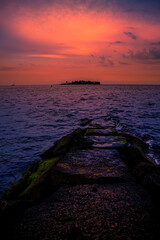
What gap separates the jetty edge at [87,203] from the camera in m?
2.20

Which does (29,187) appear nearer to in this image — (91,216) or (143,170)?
(91,216)

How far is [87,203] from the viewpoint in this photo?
2730 mm

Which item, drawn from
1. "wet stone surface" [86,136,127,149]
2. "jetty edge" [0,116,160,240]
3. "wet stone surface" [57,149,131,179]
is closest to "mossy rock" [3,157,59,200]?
"jetty edge" [0,116,160,240]

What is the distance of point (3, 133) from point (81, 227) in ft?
30.5

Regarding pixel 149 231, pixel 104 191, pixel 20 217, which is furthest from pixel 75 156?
pixel 149 231

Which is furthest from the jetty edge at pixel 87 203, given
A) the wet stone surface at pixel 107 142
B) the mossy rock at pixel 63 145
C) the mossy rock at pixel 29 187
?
the wet stone surface at pixel 107 142

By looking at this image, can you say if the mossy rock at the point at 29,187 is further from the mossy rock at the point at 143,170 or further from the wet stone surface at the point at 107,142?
the wet stone surface at the point at 107,142

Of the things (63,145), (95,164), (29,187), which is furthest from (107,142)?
(29,187)

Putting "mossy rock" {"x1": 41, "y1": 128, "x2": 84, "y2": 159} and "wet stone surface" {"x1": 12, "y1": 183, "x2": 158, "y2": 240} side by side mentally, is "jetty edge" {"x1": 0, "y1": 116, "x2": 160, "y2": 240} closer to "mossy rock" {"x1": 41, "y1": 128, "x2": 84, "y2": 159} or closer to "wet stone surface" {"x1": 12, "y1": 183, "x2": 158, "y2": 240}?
"wet stone surface" {"x1": 12, "y1": 183, "x2": 158, "y2": 240}

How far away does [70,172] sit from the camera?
3768 millimetres

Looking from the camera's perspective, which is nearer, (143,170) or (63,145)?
(143,170)

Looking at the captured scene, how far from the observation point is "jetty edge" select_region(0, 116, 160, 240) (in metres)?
2.20

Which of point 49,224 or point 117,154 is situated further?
point 117,154

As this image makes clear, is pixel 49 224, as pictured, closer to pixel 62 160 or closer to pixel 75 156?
pixel 62 160
